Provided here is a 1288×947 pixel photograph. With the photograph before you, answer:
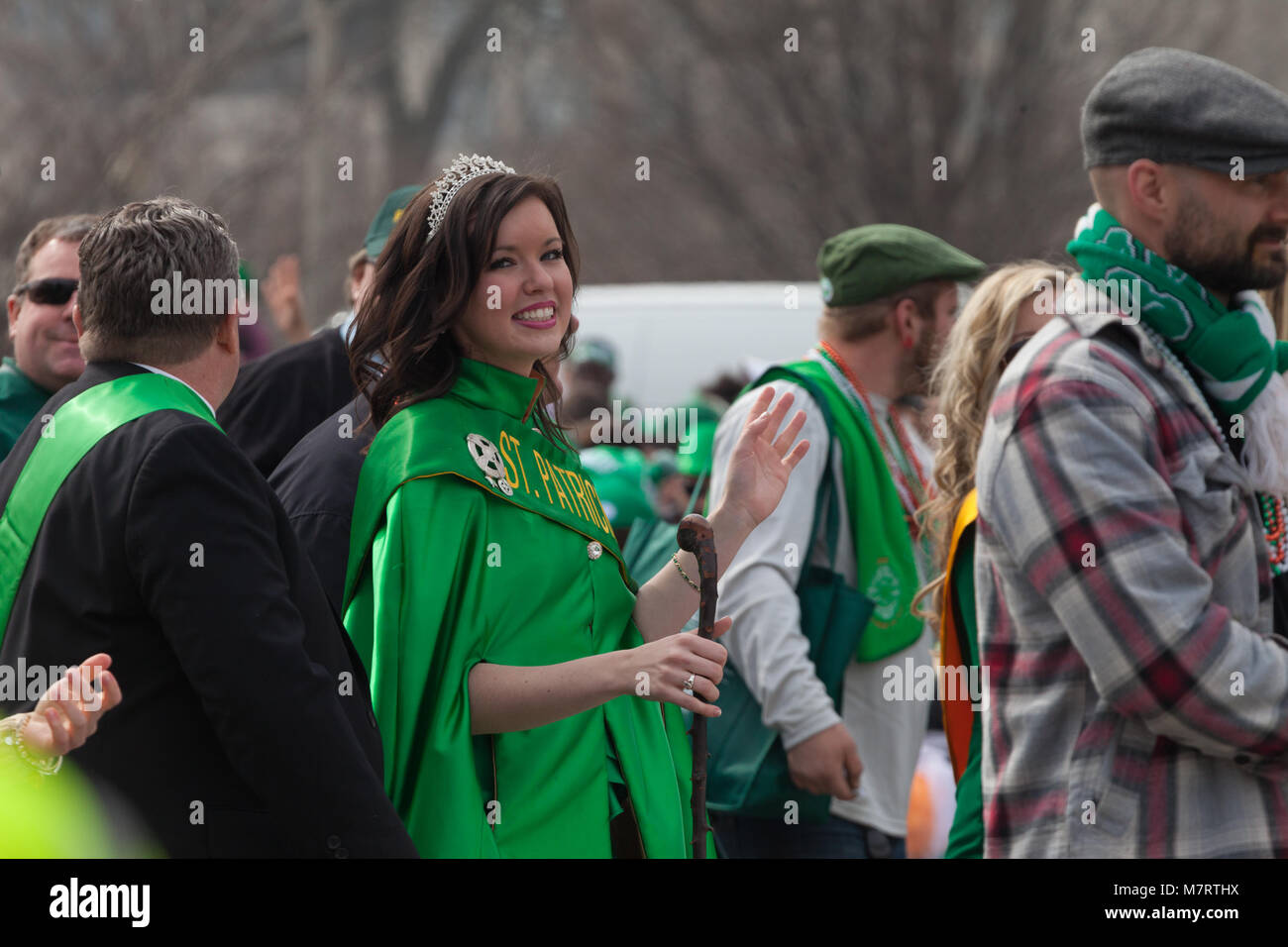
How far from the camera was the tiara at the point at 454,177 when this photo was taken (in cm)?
307

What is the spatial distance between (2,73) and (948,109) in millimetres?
6890

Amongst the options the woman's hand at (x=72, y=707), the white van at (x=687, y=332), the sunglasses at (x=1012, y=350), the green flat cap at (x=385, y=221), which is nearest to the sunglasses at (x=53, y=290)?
the green flat cap at (x=385, y=221)

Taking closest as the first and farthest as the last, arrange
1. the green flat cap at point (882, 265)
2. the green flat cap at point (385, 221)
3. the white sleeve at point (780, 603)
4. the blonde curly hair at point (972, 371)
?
the blonde curly hair at point (972, 371) < the white sleeve at point (780, 603) < the green flat cap at point (882, 265) < the green flat cap at point (385, 221)

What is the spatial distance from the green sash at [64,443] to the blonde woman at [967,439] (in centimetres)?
156

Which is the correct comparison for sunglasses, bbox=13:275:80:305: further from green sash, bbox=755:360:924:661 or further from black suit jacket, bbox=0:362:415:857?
green sash, bbox=755:360:924:661

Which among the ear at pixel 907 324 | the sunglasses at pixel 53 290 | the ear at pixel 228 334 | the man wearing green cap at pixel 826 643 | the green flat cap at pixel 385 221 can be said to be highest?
the green flat cap at pixel 385 221

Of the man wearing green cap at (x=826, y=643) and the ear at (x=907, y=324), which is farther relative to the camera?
the ear at (x=907, y=324)

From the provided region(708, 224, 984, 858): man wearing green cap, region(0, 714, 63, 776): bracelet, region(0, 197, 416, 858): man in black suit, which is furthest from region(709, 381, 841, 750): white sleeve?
region(0, 714, 63, 776): bracelet

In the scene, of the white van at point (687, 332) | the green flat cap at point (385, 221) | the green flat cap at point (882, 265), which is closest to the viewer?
the green flat cap at point (882, 265)

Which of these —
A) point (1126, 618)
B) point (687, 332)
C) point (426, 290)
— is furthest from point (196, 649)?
point (687, 332)

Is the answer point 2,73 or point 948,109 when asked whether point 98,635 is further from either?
point 948,109

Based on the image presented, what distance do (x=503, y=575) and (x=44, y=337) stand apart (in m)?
1.75

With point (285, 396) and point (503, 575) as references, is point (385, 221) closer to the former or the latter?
point (285, 396)

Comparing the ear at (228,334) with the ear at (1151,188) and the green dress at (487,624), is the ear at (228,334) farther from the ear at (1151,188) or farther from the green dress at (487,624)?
the ear at (1151,188)
